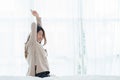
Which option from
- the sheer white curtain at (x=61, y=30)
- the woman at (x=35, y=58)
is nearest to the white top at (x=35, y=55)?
the woman at (x=35, y=58)

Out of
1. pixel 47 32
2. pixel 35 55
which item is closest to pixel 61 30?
pixel 47 32

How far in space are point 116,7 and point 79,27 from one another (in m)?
0.53

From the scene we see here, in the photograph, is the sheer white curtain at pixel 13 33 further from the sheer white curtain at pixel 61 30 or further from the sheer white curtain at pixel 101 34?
the sheer white curtain at pixel 101 34

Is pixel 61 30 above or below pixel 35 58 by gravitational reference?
above

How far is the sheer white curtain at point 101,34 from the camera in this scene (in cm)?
345

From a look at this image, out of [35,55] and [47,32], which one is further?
[47,32]

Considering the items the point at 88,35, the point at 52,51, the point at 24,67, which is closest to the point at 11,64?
the point at 24,67

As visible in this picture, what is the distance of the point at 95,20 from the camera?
11.4 feet

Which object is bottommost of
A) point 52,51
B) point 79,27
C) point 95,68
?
point 95,68

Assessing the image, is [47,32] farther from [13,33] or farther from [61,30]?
[13,33]

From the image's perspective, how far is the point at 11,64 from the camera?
3.50 m

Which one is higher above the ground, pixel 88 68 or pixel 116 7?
pixel 116 7

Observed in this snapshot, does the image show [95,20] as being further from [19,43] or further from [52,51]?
[19,43]

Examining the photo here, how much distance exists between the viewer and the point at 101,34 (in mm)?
3469
